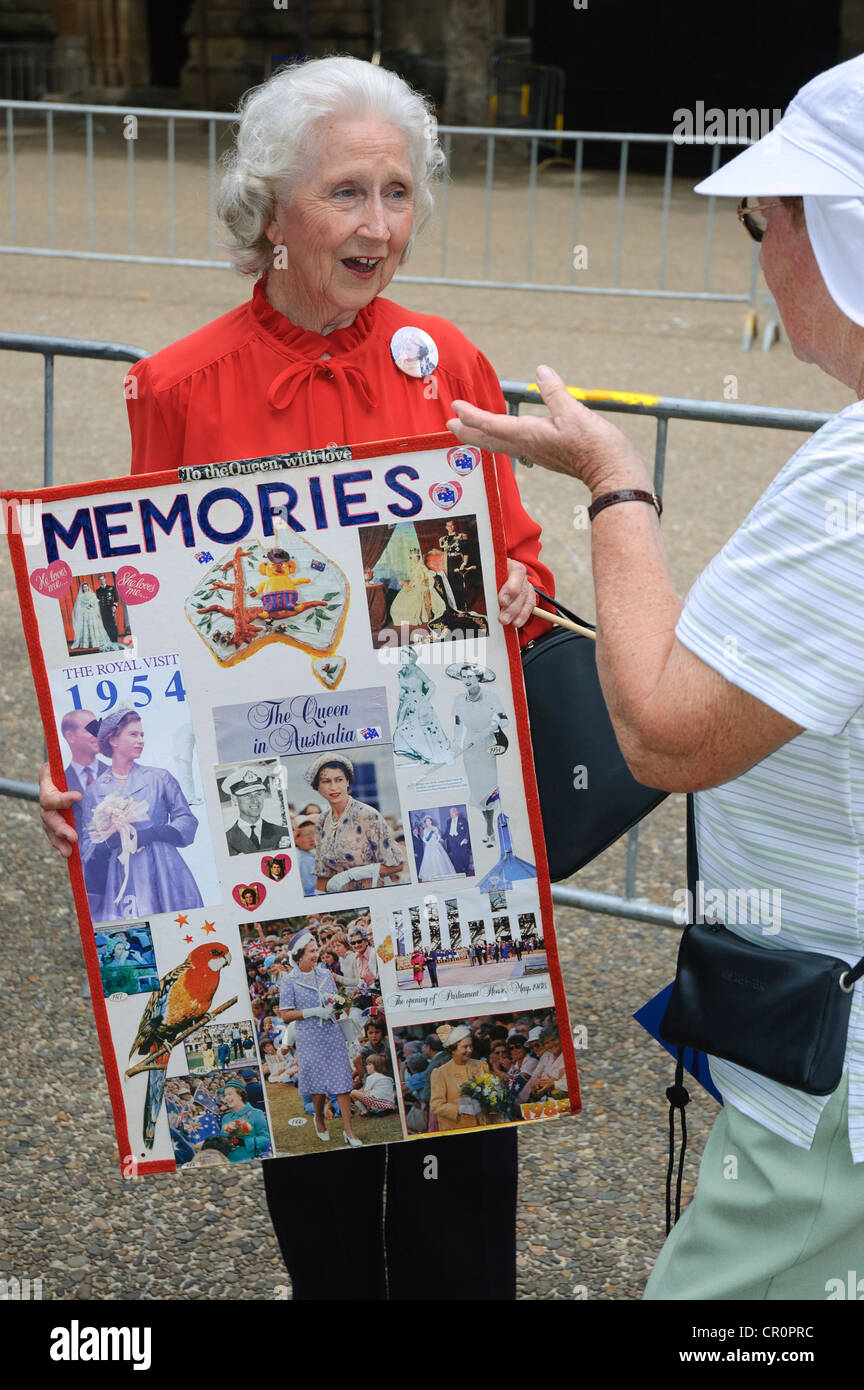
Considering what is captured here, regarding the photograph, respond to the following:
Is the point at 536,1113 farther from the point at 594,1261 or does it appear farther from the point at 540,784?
the point at 594,1261

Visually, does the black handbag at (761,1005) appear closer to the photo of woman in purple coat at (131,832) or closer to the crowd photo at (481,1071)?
the crowd photo at (481,1071)

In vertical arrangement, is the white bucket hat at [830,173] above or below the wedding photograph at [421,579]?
above

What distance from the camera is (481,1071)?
2.08 m

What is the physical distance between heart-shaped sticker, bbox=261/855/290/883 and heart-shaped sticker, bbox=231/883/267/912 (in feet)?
0.06

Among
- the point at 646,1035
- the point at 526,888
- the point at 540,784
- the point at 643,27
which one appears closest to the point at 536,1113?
the point at 526,888

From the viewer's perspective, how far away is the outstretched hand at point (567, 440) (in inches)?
62.6

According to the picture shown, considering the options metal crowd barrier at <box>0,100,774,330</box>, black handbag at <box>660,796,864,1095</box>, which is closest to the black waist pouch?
black handbag at <box>660,796,864,1095</box>

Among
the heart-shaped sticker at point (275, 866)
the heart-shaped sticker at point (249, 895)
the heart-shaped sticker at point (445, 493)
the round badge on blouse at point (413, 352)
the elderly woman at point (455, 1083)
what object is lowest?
the elderly woman at point (455, 1083)

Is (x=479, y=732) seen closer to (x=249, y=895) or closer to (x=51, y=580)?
(x=249, y=895)

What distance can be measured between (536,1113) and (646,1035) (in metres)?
1.53

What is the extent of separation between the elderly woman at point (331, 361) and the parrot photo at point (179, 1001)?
0.23m

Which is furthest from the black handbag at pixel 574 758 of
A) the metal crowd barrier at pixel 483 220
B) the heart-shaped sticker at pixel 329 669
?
the metal crowd barrier at pixel 483 220

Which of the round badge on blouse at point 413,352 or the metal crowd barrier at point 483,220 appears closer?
the round badge on blouse at point 413,352

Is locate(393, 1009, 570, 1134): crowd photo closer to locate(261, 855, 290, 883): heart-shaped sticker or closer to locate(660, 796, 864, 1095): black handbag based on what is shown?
locate(261, 855, 290, 883): heart-shaped sticker
